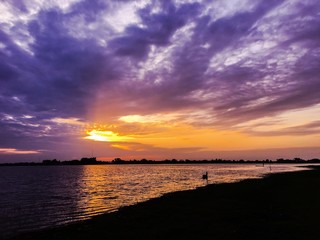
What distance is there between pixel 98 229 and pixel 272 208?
14.0 meters

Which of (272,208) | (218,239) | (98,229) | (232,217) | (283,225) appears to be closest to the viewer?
(218,239)

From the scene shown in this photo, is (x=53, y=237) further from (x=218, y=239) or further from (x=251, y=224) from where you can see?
(x=251, y=224)

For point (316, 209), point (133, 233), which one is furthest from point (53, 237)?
point (316, 209)

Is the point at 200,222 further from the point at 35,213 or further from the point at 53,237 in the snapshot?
the point at 35,213

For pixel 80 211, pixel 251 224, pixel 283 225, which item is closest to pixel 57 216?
pixel 80 211

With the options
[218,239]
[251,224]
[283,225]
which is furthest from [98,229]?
[283,225]

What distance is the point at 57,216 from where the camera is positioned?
98.3 ft

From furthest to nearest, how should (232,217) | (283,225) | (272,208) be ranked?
1. (272,208)
2. (232,217)
3. (283,225)

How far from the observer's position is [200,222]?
2017cm

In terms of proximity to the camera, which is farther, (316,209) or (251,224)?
(316,209)

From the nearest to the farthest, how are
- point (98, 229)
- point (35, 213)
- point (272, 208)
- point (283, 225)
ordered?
point (283, 225) < point (98, 229) < point (272, 208) < point (35, 213)

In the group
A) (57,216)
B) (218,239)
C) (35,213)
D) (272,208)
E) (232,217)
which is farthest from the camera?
(35,213)

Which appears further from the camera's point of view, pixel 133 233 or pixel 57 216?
pixel 57 216

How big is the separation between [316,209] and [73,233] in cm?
1731
